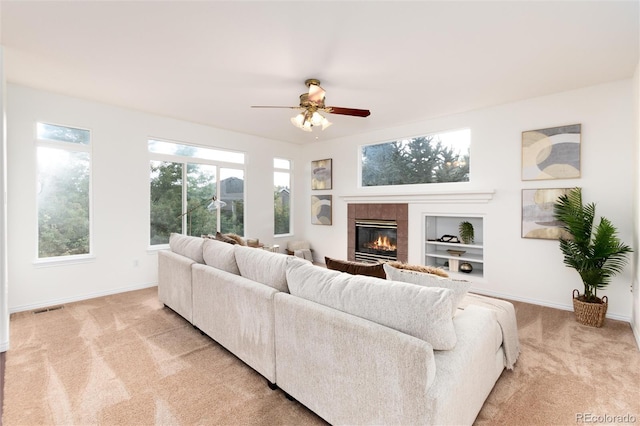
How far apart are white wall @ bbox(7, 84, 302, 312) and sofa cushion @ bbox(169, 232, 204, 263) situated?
51.5 inches

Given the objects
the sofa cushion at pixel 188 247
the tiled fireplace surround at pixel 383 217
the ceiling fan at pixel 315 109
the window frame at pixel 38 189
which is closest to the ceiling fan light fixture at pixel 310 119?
the ceiling fan at pixel 315 109

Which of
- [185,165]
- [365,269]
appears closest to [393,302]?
[365,269]

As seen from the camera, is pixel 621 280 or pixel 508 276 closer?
pixel 621 280

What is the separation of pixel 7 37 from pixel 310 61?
2595 millimetres

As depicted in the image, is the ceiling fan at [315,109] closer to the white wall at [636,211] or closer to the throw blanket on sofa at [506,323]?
the throw blanket on sofa at [506,323]

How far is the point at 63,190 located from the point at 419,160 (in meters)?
5.24

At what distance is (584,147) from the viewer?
358 cm

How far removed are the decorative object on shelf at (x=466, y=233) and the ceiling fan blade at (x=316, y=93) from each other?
9.76 feet

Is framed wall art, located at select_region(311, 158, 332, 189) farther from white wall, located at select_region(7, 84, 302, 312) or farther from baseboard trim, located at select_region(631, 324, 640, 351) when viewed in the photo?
baseboard trim, located at select_region(631, 324, 640, 351)

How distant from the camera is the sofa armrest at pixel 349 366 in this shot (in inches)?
51.7

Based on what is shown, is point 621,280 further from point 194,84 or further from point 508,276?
point 194,84

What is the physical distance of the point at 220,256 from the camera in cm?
274

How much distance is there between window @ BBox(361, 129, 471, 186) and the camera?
4.68 metres

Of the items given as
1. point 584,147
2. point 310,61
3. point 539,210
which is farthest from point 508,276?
point 310,61
